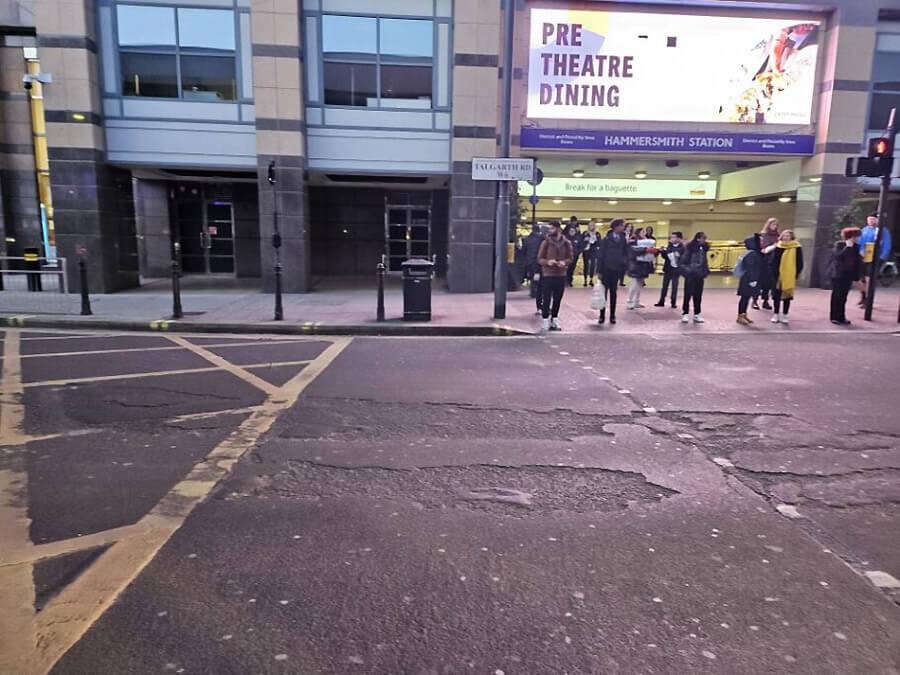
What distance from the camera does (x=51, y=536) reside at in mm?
3654

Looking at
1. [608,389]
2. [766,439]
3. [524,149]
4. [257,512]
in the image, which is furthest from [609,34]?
[257,512]

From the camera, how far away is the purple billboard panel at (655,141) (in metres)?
17.8

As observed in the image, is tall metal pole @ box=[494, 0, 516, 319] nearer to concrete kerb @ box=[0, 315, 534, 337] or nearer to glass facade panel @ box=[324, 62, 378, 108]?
concrete kerb @ box=[0, 315, 534, 337]

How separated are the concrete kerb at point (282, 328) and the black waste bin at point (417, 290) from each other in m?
0.48

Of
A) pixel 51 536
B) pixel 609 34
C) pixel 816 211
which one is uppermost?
pixel 609 34

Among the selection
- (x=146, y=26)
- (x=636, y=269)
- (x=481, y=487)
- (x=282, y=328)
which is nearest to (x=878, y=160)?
(x=636, y=269)

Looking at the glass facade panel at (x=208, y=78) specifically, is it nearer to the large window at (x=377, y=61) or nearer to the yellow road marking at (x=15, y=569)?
the large window at (x=377, y=61)

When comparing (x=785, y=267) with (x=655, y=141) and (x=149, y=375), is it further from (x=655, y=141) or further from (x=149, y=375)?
(x=149, y=375)

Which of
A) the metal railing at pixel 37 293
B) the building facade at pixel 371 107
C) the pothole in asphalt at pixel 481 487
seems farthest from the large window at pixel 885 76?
the metal railing at pixel 37 293

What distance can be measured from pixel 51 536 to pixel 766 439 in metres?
5.44

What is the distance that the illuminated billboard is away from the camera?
17891 mm

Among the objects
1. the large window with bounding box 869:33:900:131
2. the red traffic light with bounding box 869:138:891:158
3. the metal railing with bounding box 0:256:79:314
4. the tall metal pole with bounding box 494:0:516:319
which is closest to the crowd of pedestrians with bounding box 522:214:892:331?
the tall metal pole with bounding box 494:0:516:319

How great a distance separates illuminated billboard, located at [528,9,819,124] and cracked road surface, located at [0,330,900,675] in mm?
13084

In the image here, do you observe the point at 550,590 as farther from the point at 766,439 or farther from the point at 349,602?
the point at 766,439
